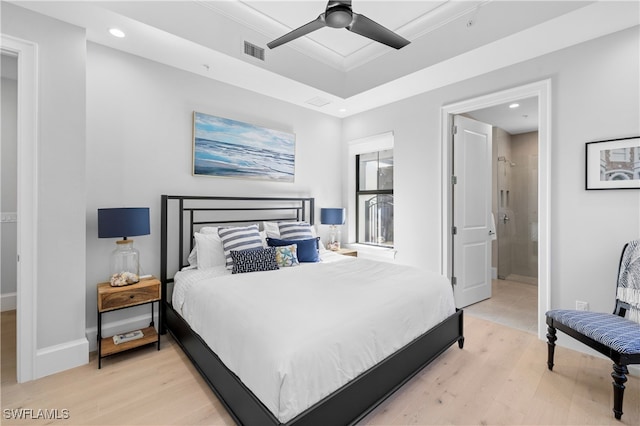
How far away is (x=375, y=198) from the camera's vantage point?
487 centimetres

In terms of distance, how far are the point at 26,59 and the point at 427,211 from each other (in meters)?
4.06

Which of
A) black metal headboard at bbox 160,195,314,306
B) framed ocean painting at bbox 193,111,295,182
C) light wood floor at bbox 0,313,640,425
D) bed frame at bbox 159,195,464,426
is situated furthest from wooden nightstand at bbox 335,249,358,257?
light wood floor at bbox 0,313,640,425

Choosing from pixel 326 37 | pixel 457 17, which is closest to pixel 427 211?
pixel 457 17

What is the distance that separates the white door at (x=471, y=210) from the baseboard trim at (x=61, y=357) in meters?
3.84

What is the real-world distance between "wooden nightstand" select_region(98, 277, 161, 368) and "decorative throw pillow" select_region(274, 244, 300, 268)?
44.0 inches

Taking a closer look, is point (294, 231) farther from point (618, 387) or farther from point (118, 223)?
point (618, 387)

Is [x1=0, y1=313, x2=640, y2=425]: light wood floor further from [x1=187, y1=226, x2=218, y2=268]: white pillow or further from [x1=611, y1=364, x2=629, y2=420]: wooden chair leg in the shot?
[x1=187, y1=226, x2=218, y2=268]: white pillow

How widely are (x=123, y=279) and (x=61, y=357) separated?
687 millimetres

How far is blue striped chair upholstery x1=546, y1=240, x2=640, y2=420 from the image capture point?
5.79 feet

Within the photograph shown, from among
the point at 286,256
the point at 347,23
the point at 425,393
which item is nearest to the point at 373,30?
the point at 347,23

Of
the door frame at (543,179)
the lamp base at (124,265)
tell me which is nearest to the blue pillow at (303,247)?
the lamp base at (124,265)

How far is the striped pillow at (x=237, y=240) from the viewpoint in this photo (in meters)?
2.92

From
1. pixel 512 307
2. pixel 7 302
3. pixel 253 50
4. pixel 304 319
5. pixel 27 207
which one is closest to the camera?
pixel 304 319

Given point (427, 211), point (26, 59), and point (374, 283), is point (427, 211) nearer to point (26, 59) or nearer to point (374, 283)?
point (374, 283)
